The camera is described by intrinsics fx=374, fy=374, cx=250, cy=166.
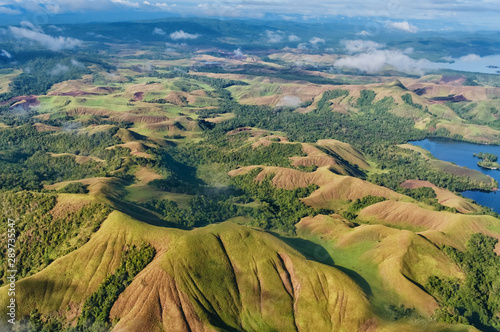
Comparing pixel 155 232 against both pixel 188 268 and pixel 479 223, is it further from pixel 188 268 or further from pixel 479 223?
pixel 479 223

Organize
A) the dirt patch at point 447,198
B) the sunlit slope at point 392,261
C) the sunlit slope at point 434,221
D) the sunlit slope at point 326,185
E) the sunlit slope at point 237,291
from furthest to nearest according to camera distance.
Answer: the sunlit slope at point 326,185 → the dirt patch at point 447,198 → the sunlit slope at point 434,221 → the sunlit slope at point 392,261 → the sunlit slope at point 237,291

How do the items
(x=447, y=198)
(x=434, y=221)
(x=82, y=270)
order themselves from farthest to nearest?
(x=447, y=198), (x=434, y=221), (x=82, y=270)

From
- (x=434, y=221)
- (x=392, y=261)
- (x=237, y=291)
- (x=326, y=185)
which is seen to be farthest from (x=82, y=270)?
(x=434, y=221)

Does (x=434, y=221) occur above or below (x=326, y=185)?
above

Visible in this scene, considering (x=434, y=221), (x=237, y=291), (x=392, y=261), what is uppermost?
(x=237, y=291)

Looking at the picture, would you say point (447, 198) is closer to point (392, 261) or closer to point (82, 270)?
point (392, 261)

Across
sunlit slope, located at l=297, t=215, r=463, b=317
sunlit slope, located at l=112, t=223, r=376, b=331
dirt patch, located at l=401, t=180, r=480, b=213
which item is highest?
sunlit slope, located at l=112, t=223, r=376, b=331

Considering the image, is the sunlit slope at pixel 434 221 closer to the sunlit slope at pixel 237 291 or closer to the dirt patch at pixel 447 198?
the dirt patch at pixel 447 198

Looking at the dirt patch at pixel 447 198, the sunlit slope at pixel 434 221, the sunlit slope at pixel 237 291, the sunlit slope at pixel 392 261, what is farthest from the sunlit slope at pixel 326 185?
the sunlit slope at pixel 237 291

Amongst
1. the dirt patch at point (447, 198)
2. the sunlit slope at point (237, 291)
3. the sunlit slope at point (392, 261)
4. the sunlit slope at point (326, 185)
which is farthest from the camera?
the sunlit slope at point (326, 185)

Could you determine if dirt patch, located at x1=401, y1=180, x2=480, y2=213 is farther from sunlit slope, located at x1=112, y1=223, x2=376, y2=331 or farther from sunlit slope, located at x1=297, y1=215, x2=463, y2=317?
sunlit slope, located at x1=112, y1=223, x2=376, y2=331

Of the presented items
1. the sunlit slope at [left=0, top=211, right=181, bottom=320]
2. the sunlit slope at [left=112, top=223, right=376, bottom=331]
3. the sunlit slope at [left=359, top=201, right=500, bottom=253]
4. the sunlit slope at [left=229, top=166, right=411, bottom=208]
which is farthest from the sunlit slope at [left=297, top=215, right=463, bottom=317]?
the sunlit slope at [left=0, top=211, right=181, bottom=320]

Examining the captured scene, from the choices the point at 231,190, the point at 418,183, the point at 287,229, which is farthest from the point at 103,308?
the point at 418,183
